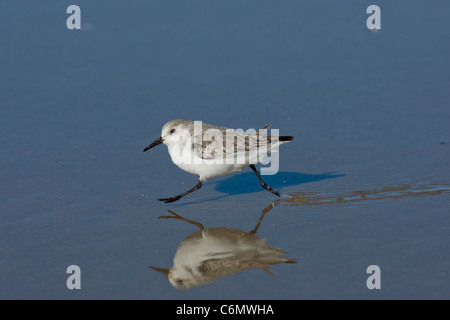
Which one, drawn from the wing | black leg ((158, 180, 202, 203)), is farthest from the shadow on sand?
the wing

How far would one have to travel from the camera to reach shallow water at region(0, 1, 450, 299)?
226 inches

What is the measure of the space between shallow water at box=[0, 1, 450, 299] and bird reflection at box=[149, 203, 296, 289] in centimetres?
3

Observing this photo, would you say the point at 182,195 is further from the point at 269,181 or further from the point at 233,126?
the point at 233,126

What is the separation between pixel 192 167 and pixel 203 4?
216 inches

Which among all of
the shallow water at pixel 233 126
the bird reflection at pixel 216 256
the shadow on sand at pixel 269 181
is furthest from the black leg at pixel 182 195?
the bird reflection at pixel 216 256

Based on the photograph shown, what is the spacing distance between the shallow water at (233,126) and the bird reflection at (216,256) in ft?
0.08

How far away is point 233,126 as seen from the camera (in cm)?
909

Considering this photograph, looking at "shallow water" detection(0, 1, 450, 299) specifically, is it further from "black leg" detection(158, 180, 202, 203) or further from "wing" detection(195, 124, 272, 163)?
"wing" detection(195, 124, 272, 163)

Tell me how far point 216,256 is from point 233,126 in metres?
3.29

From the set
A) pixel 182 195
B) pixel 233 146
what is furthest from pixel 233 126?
pixel 182 195

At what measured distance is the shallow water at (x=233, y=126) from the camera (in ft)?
18.8

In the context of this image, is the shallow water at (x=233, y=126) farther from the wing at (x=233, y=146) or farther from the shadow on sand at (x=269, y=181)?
the wing at (x=233, y=146)

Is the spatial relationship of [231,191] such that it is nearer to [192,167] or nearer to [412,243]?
[192,167]

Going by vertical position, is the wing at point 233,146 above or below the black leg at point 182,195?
above
